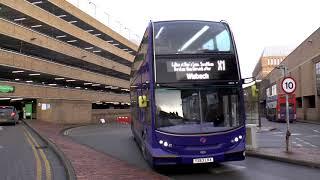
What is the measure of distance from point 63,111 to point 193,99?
43.1 meters

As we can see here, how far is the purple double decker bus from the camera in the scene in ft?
38.9

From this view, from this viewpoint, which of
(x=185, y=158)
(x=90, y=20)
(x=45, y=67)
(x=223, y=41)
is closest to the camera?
(x=185, y=158)

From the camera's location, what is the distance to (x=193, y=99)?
1205 centimetres

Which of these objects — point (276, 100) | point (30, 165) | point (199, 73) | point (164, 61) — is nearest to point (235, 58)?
point (199, 73)

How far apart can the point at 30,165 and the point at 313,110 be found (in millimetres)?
54221

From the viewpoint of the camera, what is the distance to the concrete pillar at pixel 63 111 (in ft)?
167

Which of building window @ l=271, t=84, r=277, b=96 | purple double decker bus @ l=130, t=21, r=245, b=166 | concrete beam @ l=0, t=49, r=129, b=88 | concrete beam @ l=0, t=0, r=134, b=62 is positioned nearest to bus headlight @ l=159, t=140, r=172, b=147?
purple double decker bus @ l=130, t=21, r=245, b=166

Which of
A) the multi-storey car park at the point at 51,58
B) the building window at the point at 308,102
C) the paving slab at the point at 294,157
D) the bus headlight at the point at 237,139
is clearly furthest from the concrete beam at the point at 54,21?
the bus headlight at the point at 237,139

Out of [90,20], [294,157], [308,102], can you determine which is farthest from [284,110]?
[294,157]

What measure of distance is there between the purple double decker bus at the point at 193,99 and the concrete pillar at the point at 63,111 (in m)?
40.1

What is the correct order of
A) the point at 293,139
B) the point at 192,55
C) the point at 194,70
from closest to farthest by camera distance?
the point at 194,70 < the point at 192,55 < the point at 293,139

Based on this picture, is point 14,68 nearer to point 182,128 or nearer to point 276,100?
point 276,100

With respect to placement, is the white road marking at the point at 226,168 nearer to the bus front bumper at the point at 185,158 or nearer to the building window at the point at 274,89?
the bus front bumper at the point at 185,158

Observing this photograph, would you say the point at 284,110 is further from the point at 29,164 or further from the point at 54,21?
the point at 29,164
